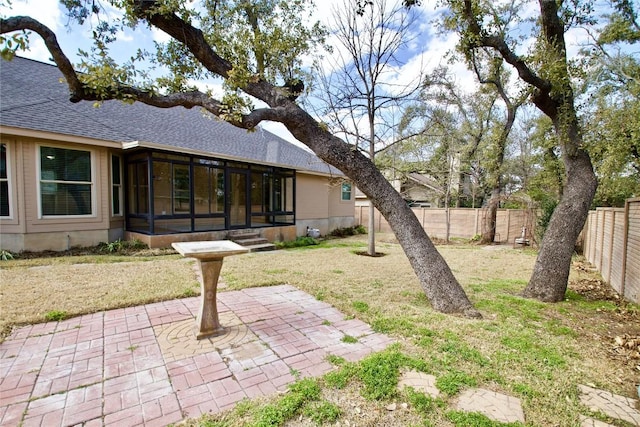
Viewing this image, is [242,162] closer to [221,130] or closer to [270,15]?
[221,130]

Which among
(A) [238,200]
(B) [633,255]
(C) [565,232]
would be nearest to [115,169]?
(A) [238,200]

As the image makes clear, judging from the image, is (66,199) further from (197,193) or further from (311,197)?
(311,197)

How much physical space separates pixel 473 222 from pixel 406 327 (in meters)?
12.0

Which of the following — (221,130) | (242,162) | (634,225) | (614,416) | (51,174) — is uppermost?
(221,130)

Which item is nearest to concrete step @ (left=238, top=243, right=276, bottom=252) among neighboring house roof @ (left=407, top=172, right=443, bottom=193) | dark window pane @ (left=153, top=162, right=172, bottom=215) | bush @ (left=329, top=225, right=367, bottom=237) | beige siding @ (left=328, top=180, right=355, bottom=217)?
dark window pane @ (left=153, top=162, right=172, bottom=215)

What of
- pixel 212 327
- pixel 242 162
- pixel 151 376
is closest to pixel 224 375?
pixel 151 376

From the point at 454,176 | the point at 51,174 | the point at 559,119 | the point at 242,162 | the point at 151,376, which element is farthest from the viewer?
the point at 454,176

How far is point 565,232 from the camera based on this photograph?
4.80 metres

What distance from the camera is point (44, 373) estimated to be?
2.50 m

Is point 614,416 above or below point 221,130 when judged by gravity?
below

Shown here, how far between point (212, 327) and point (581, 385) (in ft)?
11.4

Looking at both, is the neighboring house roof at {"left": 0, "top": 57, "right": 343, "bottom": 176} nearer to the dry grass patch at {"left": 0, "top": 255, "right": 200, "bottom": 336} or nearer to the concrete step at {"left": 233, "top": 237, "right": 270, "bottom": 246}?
the concrete step at {"left": 233, "top": 237, "right": 270, "bottom": 246}

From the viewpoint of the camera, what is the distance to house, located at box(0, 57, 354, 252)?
23.2 ft

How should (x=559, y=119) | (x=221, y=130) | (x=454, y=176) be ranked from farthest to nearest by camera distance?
(x=454, y=176) < (x=221, y=130) < (x=559, y=119)
